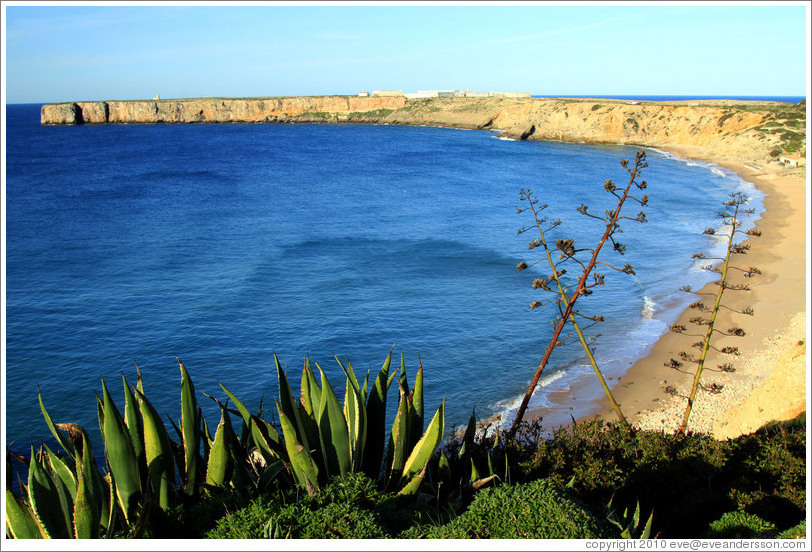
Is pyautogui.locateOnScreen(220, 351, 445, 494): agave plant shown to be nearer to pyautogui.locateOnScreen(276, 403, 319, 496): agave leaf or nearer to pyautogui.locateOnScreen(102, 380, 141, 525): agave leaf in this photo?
pyautogui.locateOnScreen(276, 403, 319, 496): agave leaf

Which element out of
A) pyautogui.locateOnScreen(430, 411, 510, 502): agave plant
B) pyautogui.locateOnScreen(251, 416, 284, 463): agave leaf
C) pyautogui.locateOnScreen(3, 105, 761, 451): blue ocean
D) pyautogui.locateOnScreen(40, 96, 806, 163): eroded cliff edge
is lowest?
pyautogui.locateOnScreen(3, 105, 761, 451): blue ocean

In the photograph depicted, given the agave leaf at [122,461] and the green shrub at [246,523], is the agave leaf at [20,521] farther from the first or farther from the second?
the green shrub at [246,523]

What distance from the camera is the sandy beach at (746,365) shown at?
1042 cm

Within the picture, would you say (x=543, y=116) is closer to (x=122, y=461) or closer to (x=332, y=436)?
(x=332, y=436)

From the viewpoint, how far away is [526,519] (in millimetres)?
4426

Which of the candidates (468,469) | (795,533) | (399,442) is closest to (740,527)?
(795,533)

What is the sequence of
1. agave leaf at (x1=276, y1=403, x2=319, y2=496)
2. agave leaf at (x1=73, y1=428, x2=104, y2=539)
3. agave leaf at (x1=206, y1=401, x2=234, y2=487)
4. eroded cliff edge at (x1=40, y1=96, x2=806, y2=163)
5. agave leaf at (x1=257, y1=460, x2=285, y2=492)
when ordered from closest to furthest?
1. agave leaf at (x1=73, y1=428, x2=104, y2=539)
2. agave leaf at (x1=276, y1=403, x2=319, y2=496)
3. agave leaf at (x1=206, y1=401, x2=234, y2=487)
4. agave leaf at (x1=257, y1=460, x2=285, y2=492)
5. eroded cliff edge at (x1=40, y1=96, x2=806, y2=163)

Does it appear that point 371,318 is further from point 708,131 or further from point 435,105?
point 435,105

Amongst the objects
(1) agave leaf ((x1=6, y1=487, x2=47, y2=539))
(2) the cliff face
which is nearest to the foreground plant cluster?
(1) agave leaf ((x1=6, y1=487, x2=47, y2=539))

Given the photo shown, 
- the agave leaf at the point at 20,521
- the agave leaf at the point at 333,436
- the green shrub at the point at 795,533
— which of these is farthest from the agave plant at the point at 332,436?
the green shrub at the point at 795,533

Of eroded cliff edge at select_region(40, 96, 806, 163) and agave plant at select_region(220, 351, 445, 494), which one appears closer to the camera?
agave plant at select_region(220, 351, 445, 494)

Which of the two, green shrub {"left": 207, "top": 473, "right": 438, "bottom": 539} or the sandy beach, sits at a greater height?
green shrub {"left": 207, "top": 473, "right": 438, "bottom": 539}

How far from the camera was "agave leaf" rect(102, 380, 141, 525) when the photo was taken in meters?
4.46

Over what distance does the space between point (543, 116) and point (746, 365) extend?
77348mm
